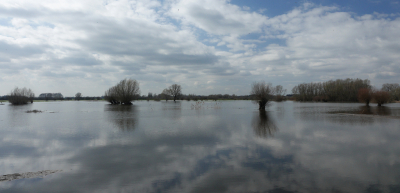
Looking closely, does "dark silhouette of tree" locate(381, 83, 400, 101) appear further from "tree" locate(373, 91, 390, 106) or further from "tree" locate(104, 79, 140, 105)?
"tree" locate(104, 79, 140, 105)

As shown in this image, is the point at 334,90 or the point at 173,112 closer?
the point at 173,112

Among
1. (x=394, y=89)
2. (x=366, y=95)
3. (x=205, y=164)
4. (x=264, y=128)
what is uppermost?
(x=394, y=89)

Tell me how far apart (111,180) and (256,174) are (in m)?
3.83

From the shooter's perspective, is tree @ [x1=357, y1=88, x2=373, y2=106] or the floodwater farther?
tree @ [x1=357, y1=88, x2=373, y2=106]

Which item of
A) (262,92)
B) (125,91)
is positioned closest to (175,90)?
(125,91)

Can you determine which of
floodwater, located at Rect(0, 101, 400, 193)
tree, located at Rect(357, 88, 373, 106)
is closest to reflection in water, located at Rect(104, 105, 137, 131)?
floodwater, located at Rect(0, 101, 400, 193)

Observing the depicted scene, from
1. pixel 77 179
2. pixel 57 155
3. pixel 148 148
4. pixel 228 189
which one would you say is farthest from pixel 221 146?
pixel 57 155

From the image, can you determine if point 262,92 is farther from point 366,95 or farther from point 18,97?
point 18,97

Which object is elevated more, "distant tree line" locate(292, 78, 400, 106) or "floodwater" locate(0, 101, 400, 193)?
"distant tree line" locate(292, 78, 400, 106)

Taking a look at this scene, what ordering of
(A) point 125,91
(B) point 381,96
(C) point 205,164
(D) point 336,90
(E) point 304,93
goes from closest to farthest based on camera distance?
(C) point 205,164, (B) point 381,96, (A) point 125,91, (D) point 336,90, (E) point 304,93

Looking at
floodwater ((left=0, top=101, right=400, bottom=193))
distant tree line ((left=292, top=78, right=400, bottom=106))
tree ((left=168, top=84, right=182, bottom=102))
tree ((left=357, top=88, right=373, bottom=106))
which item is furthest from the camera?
tree ((left=168, top=84, right=182, bottom=102))

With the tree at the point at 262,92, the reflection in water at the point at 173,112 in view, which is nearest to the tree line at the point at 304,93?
the tree at the point at 262,92

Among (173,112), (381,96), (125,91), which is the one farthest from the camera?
(125,91)

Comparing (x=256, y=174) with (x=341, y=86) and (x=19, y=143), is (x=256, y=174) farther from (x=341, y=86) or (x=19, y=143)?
(x=341, y=86)
